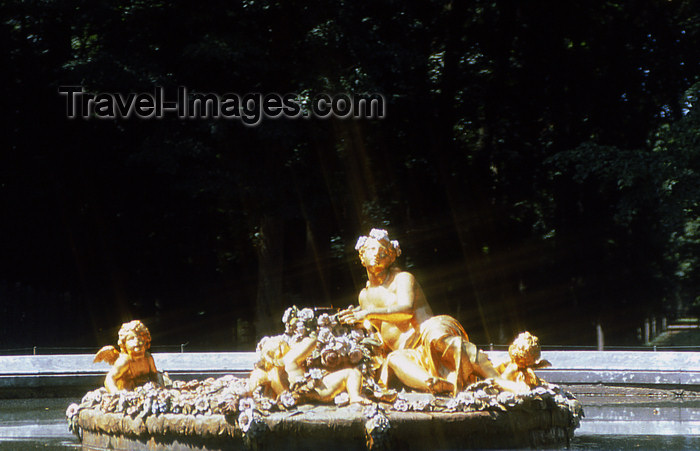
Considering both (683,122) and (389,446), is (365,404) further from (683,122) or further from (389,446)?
(683,122)

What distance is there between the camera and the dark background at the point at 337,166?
749 inches

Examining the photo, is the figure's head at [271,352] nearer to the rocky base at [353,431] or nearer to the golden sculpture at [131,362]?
the rocky base at [353,431]

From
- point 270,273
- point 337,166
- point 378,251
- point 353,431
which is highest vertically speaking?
point 337,166

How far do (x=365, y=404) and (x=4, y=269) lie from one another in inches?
646

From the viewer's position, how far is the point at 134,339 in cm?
824

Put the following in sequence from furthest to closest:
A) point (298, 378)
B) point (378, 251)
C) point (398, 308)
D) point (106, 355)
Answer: point (106, 355)
point (378, 251)
point (398, 308)
point (298, 378)

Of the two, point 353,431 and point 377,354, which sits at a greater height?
point 377,354

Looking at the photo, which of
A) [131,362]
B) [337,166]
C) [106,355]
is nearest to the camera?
[131,362]

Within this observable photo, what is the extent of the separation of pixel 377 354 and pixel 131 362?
211 centimetres

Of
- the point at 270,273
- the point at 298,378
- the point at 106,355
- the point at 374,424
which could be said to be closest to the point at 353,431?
the point at 374,424

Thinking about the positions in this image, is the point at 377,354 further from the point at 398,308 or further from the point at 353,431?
the point at 353,431

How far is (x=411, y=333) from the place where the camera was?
7.85 m

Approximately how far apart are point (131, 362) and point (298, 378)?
1699 mm

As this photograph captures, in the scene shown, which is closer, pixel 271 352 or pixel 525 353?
pixel 271 352
